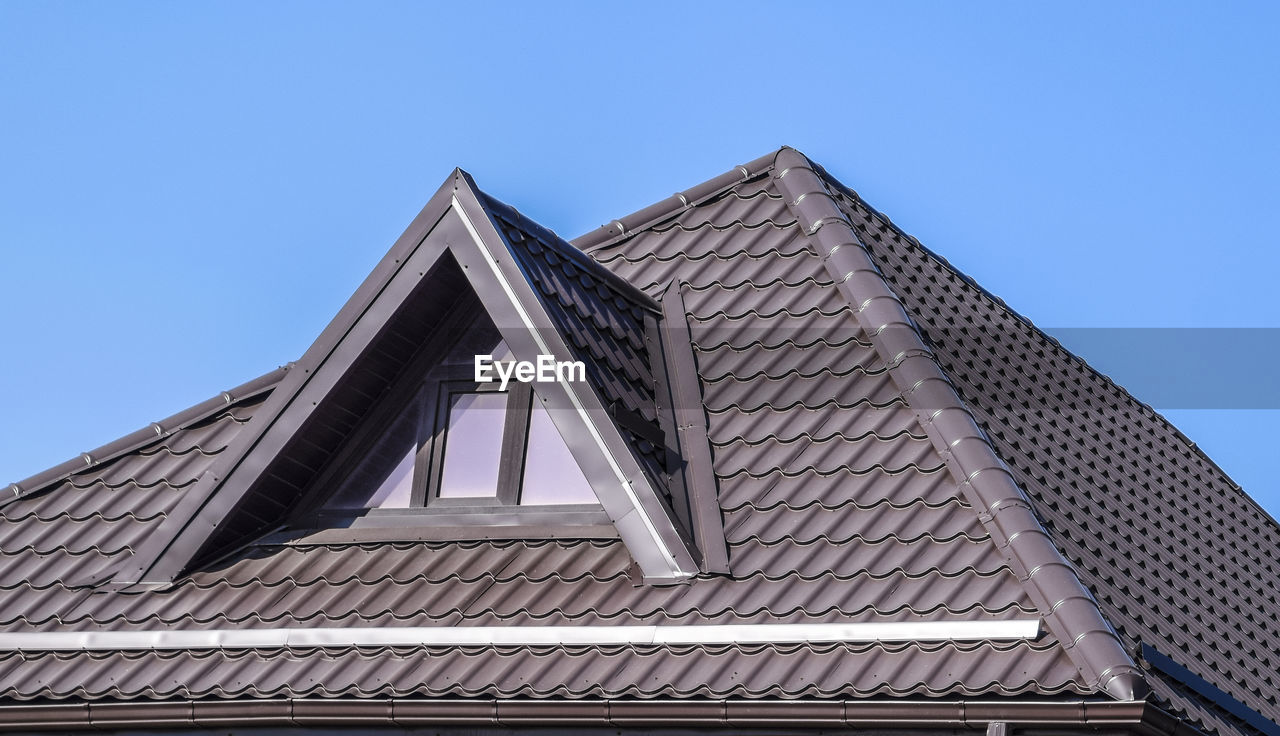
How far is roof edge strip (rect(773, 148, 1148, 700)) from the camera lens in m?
6.35

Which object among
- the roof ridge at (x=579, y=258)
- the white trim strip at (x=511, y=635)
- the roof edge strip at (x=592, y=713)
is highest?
the roof ridge at (x=579, y=258)

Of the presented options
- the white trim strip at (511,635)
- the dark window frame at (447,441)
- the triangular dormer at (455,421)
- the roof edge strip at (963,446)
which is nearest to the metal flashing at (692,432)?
the triangular dormer at (455,421)

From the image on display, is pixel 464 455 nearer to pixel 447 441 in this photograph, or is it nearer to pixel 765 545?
pixel 447 441

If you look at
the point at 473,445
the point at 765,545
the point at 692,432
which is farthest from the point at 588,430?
the point at 765,545

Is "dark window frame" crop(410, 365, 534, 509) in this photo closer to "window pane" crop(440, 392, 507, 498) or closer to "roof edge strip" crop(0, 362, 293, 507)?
"window pane" crop(440, 392, 507, 498)

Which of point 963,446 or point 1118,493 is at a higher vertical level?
point 1118,493

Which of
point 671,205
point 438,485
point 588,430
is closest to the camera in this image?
point 588,430

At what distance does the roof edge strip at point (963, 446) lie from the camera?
250 inches

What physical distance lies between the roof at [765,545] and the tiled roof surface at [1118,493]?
0.04m

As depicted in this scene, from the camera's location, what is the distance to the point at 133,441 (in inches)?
380

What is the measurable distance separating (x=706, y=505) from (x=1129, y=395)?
262 inches

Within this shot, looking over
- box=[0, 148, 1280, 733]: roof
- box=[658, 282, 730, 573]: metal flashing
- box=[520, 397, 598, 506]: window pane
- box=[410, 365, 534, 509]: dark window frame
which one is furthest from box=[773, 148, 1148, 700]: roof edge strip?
box=[410, 365, 534, 509]: dark window frame

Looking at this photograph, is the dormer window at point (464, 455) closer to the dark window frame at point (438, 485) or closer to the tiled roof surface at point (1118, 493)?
the dark window frame at point (438, 485)

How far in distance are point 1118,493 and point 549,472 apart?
3.86 metres
